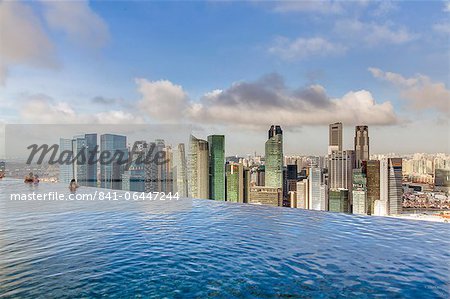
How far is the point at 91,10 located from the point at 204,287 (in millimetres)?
9094

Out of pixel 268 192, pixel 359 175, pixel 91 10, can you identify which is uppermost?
pixel 91 10

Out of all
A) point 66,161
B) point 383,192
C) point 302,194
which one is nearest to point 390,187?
point 383,192

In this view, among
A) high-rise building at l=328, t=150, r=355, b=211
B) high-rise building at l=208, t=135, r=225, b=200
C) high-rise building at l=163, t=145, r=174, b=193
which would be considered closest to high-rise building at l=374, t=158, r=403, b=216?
high-rise building at l=328, t=150, r=355, b=211

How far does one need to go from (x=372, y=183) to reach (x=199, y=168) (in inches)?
777

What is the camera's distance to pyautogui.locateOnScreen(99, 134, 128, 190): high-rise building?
48.5 ft

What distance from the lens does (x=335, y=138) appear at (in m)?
37.6

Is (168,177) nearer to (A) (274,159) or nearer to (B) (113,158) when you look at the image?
(B) (113,158)

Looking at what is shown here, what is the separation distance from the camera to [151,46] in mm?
12516

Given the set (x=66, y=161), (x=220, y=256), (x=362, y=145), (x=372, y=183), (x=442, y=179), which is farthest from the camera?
(x=362, y=145)

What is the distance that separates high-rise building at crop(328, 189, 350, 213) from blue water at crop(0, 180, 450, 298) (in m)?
24.8

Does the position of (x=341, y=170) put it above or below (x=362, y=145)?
below

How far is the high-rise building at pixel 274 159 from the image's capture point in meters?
42.0

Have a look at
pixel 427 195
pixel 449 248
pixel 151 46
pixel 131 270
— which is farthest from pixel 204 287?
pixel 427 195

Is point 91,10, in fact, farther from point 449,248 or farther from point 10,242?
point 449,248
